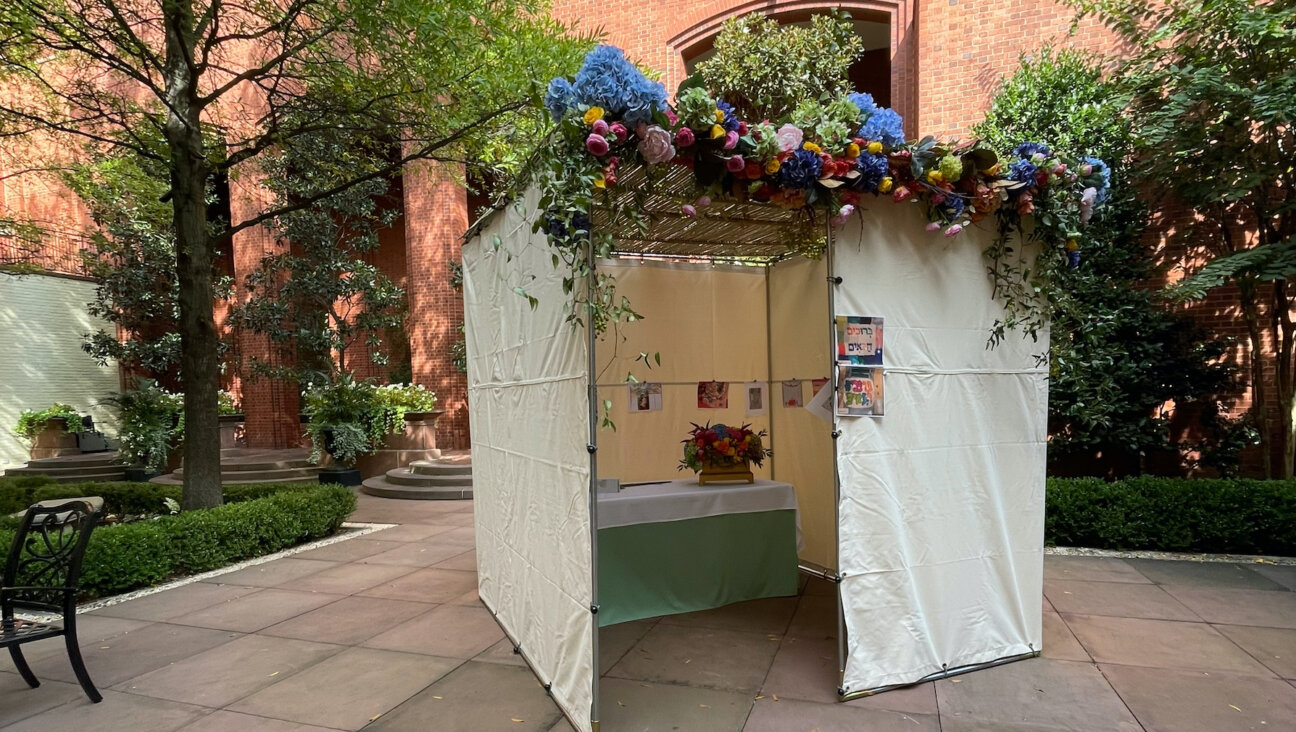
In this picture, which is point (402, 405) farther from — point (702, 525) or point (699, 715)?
point (699, 715)

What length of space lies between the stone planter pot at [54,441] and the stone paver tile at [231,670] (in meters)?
14.6

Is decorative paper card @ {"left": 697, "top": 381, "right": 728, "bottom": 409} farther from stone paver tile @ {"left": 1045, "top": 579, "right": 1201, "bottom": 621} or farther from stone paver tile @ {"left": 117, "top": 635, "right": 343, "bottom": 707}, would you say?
stone paver tile @ {"left": 117, "top": 635, "right": 343, "bottom": 707}

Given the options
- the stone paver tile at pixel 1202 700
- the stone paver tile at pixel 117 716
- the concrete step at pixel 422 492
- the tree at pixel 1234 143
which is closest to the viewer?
the stone paver tile at pixel 1202 700

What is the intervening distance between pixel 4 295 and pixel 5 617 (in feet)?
52.9

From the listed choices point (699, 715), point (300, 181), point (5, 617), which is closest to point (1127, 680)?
point (699, 715)

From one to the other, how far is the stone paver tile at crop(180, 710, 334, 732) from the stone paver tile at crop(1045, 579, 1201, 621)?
16.7ft

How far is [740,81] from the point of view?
9398mm

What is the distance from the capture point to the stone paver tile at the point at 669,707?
3.38 m

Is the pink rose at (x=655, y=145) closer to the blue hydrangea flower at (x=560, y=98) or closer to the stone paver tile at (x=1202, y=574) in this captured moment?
the blue hydrangea flower at (x=560, y=98)

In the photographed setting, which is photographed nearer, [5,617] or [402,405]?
[5,617]

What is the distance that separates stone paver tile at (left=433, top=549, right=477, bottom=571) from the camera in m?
6.62

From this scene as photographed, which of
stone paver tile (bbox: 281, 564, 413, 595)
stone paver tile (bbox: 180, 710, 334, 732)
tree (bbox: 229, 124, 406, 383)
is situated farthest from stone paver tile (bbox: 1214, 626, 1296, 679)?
tree (bbox: 229, 124, 406, 383)

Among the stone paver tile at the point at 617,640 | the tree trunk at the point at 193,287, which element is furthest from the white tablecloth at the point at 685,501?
the tree trunk at the point at 193,287

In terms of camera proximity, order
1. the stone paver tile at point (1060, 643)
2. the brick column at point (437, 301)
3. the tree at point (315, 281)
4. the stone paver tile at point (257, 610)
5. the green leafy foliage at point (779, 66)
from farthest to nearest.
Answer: the brick column at point (437, 301) < the tree at point (315, 281) < the green leafy foliage at point (779, 66) < the stone paver tile at point (257, 610) < the stone paver tile at point (1060, 643)
